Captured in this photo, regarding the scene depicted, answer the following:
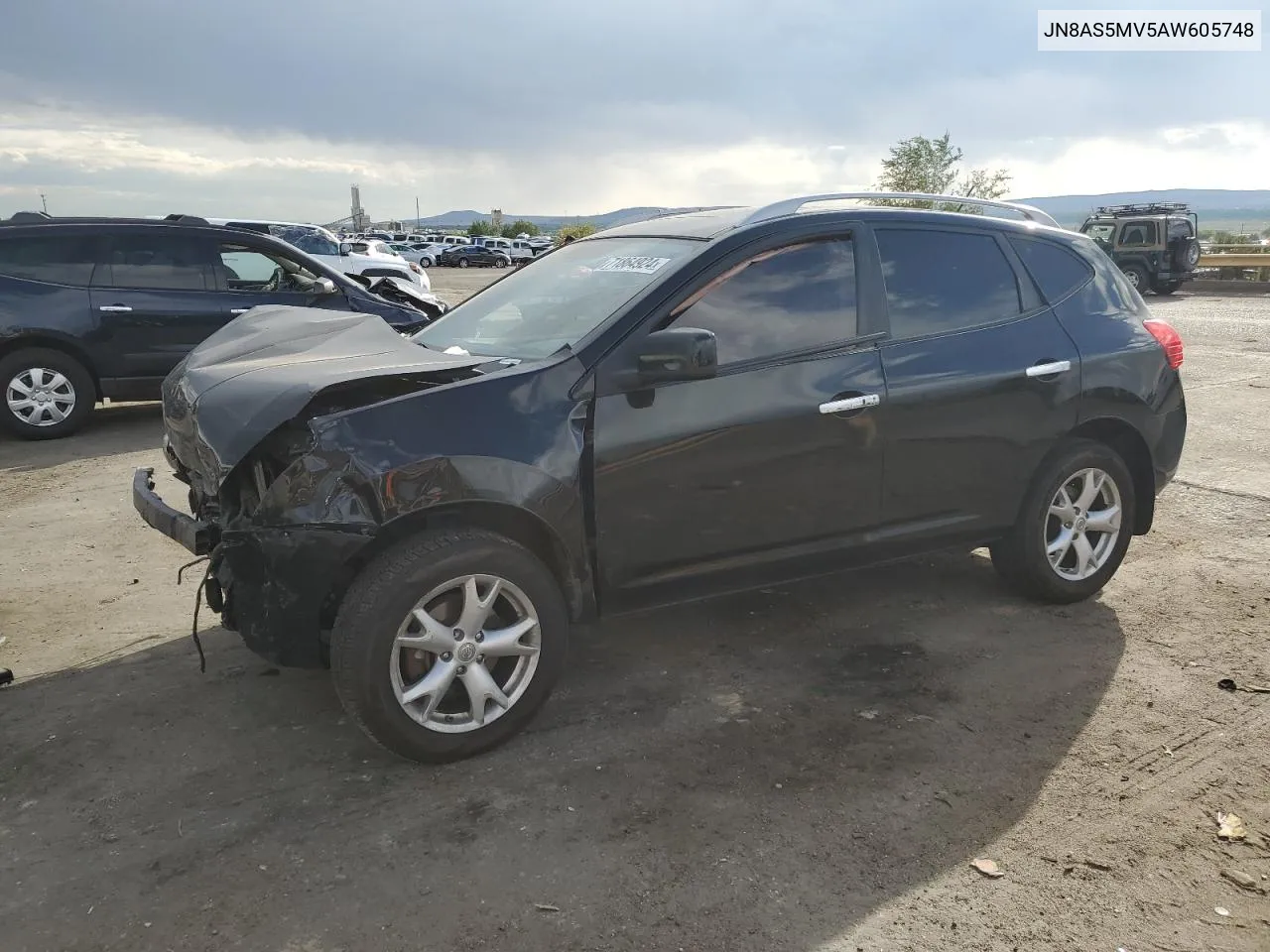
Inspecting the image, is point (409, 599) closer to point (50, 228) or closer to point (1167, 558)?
point (1167, 558)

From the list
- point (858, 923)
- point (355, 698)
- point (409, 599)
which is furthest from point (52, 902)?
point (858, 923)

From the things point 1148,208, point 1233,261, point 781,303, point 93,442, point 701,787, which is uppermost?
point 1148,208

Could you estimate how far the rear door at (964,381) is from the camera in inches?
160

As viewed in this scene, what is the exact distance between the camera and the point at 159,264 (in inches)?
343

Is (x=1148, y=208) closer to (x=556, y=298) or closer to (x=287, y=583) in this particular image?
(x=556, y=298)

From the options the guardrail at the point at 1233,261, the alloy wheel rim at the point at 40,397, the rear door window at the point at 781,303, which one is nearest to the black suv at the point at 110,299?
the alloy wheel rim at the point at 40,397

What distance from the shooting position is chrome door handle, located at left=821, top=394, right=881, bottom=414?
3807 millimetres

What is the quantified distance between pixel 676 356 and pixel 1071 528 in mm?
2307

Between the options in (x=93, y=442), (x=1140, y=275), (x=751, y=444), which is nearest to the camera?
(x=751, y=444)

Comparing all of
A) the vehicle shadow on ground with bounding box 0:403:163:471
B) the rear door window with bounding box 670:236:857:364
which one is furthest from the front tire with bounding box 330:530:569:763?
the vehicle shadow on ground with bounding box 0:403:163:471

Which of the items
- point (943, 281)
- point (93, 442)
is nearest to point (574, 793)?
point (943, 281)

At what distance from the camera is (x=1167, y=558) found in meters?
5.36

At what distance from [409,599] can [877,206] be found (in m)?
2.61

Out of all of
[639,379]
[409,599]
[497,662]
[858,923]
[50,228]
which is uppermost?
[50,228]
